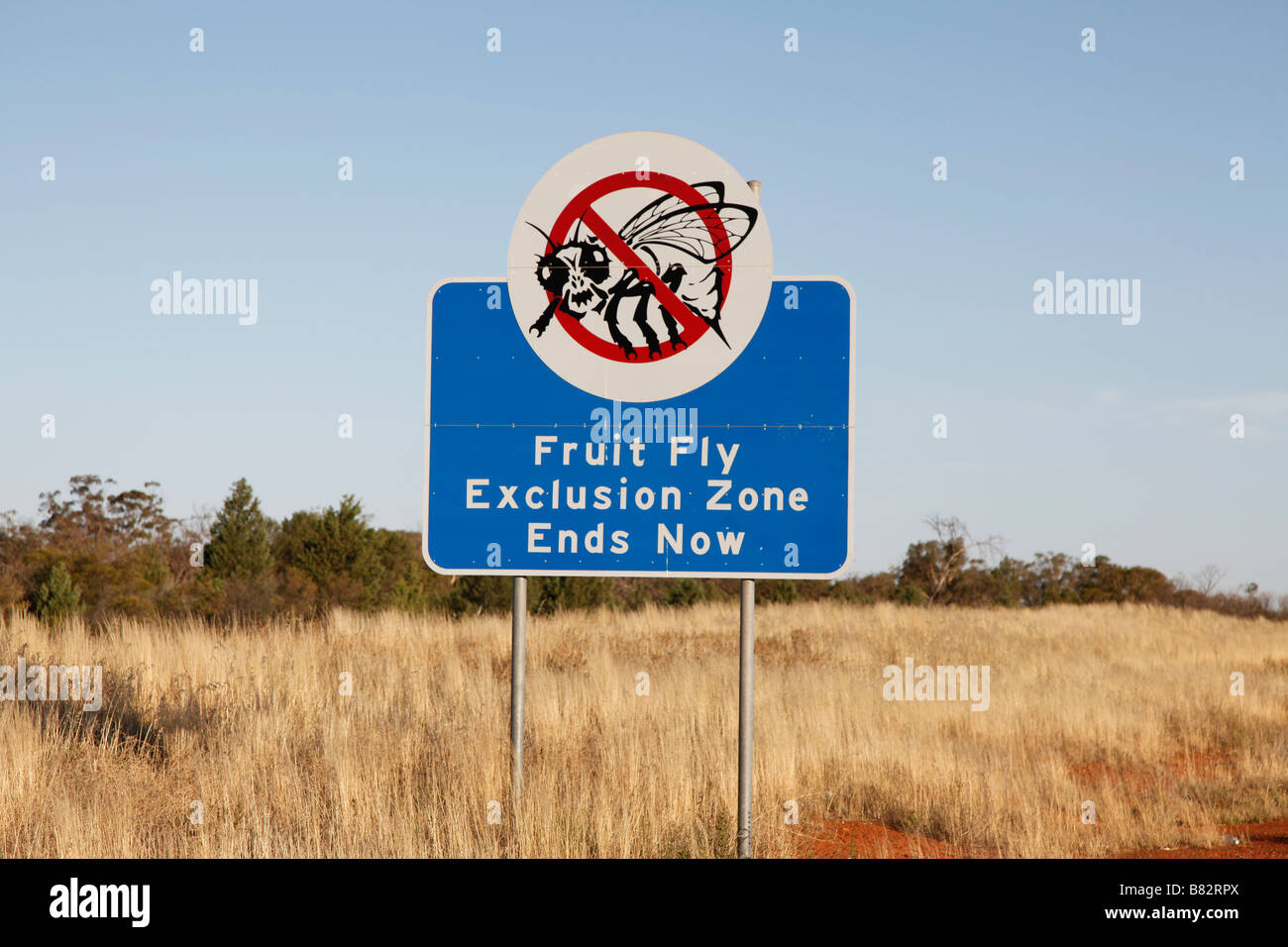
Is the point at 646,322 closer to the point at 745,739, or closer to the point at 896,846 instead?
the point at 745,739

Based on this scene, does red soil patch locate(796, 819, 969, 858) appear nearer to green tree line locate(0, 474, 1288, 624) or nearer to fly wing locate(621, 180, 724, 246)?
fly wing locate(621, 180, 724, 246)

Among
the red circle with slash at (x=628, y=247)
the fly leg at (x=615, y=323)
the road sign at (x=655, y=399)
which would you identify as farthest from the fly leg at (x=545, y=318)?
the fly leg at (x=615, y=323)

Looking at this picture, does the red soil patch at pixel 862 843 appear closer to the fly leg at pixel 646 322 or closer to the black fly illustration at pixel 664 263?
the fly leg at pixel 646 322

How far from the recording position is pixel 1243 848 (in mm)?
6570

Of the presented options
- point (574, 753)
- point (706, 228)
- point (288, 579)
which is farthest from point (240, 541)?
point (706, 228)

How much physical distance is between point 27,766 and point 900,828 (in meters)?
5.63

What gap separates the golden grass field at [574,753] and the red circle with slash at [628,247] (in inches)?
102

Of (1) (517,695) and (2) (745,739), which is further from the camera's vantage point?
Answer: (1) (517,695)

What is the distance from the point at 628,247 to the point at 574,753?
3.88m

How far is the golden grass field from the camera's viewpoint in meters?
5.41

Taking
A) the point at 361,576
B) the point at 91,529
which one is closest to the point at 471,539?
the point at 361,576

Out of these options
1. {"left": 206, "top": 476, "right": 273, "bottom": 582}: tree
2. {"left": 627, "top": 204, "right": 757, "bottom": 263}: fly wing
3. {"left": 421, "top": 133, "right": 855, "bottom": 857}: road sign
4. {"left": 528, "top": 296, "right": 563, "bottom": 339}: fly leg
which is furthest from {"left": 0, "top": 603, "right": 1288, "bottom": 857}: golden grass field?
{"left": 206, "top": 476, "right": 273, "bottom": 582}: tree

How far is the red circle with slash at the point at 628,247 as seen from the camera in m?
5.06

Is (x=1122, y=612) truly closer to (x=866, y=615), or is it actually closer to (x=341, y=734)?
(x=866, y=615)
